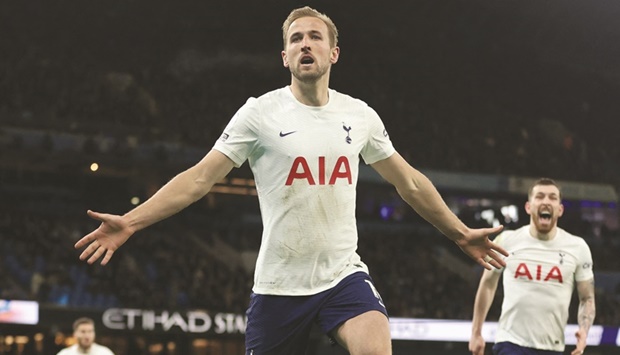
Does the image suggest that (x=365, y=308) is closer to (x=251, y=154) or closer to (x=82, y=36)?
(x=251, y=154)

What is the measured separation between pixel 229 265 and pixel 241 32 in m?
12.6

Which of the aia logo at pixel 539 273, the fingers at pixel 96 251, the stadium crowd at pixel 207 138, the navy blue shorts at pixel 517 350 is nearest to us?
the fingers at pixel 96 251

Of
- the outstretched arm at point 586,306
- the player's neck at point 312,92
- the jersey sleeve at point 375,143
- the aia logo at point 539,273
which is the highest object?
the player's neck at point 312,92

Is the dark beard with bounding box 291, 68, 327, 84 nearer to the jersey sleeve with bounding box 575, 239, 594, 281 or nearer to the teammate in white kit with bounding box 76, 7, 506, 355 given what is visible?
the teammate in white kit with bounding box 76, 7, 506, 355

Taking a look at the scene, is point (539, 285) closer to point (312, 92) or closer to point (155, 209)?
point (312, 92)

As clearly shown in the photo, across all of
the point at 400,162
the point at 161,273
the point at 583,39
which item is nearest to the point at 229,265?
the point at 161,273

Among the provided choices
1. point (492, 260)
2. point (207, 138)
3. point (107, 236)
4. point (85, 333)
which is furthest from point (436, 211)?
point (207, 138)

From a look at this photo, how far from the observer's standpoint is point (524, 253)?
883cm

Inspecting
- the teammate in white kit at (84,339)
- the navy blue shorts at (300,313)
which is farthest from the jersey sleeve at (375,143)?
the teammate in white kit at (84,339)

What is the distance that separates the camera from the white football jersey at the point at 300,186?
5.27 meters

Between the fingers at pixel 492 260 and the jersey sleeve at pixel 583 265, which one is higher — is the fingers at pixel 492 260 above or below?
below

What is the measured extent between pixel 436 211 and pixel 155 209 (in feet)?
5.78

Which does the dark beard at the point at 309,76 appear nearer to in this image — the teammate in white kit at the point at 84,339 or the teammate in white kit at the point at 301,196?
the teammate in white kit at the point at 301,196

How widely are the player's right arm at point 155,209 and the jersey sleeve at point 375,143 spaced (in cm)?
86
